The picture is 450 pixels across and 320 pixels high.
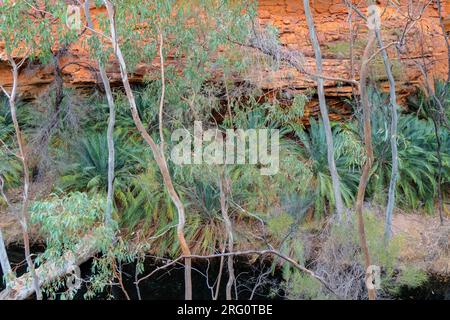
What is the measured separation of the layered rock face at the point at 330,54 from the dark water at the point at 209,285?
2848 mm

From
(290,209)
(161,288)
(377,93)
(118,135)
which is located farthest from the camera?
(118,135)

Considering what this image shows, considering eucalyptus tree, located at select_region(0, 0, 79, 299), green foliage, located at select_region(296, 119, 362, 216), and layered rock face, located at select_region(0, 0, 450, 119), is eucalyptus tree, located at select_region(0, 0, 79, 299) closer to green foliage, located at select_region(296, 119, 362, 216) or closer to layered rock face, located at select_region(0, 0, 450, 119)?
layered rock face, located at select_region(0, 0, 450, 119)

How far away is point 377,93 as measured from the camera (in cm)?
1120

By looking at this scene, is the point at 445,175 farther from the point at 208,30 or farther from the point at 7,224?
the point at 7,224

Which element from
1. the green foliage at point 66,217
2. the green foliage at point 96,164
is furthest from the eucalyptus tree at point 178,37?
the green foliage at point 66,217

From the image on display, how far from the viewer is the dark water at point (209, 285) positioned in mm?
9242

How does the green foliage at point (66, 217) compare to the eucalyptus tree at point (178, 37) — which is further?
the eucalyptus tree at point (178, 37)

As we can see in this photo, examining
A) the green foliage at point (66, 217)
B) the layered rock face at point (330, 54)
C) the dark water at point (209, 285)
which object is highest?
the layered rock face at point (330, 54)

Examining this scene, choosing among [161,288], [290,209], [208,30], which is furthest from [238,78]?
[161,288]

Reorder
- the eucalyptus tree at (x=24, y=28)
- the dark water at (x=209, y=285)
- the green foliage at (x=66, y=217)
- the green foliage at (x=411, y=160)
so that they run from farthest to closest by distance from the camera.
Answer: the green foliage at (x=411, y=160) < the dark water at (x=209, y=285) < the eucalyptus tree at (x=24, y=28) < the green foliage at (x=66, y=217)

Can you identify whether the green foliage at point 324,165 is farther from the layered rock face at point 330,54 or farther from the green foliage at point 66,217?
the green foliage at point 66,217

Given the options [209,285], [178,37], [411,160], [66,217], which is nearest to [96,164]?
[178,37]

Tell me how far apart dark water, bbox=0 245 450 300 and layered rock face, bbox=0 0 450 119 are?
2.85 m
